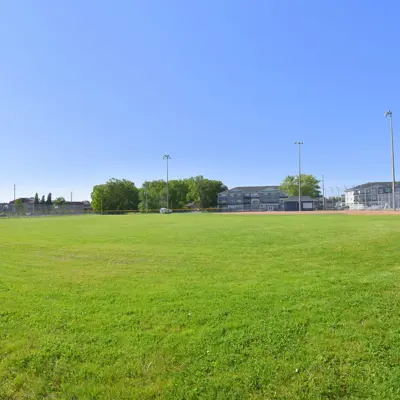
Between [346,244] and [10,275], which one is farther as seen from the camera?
[346,244]

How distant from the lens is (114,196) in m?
100

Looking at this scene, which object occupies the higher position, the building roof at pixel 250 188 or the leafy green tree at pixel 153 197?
the building roof at pixel 250 188

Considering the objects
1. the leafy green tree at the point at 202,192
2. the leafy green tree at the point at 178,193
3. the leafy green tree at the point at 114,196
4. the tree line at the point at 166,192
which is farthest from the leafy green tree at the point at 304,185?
the leafy green tree at the point at 114,196

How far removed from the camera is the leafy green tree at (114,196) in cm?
9744

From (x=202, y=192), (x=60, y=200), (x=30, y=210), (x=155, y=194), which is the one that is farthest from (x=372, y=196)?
(x=60, y=200)

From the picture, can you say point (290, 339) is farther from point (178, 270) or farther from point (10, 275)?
point (10, 275)

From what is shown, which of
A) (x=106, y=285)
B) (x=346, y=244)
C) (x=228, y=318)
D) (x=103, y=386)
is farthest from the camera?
(x=346, y=244)

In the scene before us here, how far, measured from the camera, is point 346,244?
10.1m

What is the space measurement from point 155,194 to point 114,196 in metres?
14.5

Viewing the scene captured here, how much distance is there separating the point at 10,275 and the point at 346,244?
10.4 m

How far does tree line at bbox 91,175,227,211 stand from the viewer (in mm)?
98250

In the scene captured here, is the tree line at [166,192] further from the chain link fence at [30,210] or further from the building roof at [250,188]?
the chain link fence at [30,210]

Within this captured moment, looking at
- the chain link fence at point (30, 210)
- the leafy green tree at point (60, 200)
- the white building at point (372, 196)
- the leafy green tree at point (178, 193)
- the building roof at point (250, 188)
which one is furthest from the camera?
the leafy green tree at point (60, 200)

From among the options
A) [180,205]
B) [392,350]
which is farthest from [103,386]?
[180,205]
